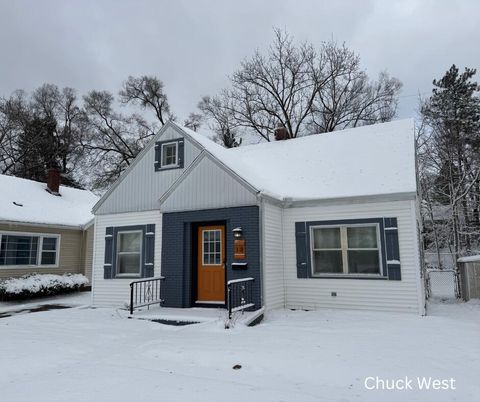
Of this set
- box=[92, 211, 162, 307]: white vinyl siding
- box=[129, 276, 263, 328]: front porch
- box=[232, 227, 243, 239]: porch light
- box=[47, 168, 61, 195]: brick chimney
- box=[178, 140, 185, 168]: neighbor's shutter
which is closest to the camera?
box=[129, 276, 263, 328]: front porch

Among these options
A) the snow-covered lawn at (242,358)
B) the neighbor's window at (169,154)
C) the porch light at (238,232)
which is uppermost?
the neighbor's window at (169,154)

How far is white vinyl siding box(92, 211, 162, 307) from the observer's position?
11.5 metres

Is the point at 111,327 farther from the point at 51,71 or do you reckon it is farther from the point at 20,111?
the point at 51,71

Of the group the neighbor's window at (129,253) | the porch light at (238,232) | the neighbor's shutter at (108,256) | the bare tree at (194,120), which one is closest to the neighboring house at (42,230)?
the neighbor's shutter at (108,256)

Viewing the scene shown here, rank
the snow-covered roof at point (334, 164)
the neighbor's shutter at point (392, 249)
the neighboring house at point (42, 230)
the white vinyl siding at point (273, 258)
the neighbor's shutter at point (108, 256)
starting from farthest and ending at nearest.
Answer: the neighboring house at point (42, 230) < the neighbor's shutter at point (108, 256) < the snow-covered roof at point (334, 164) < the white vinyl siding at point (273, 258) < the neighbor's shutter at point (392, 249)

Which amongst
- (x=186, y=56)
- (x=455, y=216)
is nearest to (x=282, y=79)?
(x=186, y=56)

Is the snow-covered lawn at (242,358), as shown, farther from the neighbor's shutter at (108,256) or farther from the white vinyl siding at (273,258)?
the neighbor's shutter at (108,256)

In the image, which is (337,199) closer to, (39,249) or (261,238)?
(261,238)

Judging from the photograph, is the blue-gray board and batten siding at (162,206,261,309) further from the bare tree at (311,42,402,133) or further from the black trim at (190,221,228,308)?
the bare tree at (311,42,402,133)

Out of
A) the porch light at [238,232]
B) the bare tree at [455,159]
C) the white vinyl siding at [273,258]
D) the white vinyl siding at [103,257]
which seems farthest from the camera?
the bare tree at [455,159]

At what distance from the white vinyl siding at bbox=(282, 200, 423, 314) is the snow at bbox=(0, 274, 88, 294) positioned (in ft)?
32.5

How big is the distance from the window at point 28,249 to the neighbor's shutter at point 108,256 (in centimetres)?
531

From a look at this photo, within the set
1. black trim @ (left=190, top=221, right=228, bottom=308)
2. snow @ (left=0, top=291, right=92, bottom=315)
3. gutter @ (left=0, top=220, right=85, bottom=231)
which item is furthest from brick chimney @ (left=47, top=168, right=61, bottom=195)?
black trim @ (left=190, top=221, right=228, bottom=308)

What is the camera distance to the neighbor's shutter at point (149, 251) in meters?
11.3
